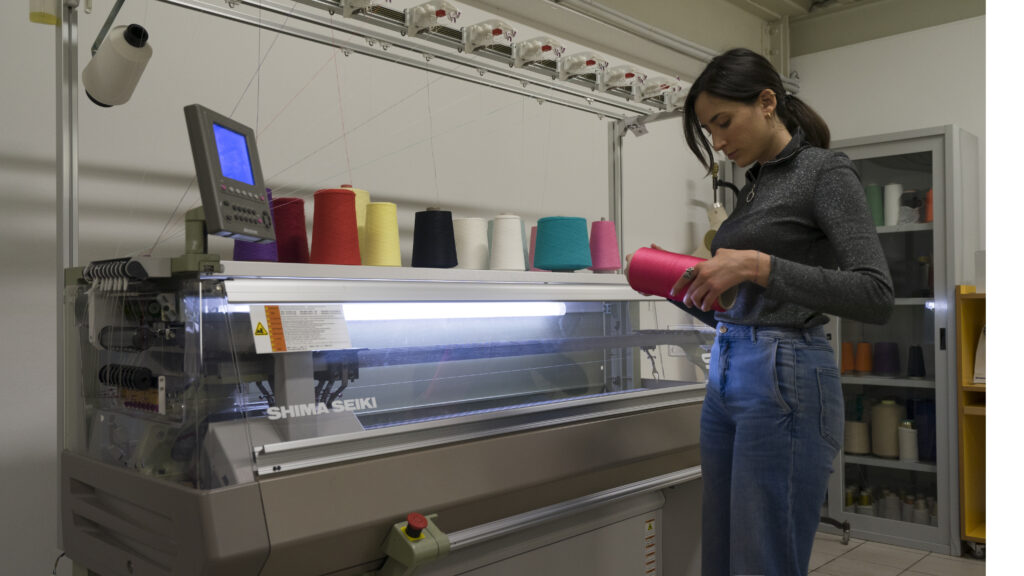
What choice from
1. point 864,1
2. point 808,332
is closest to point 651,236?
point 864,1

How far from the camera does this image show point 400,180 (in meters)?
2.82

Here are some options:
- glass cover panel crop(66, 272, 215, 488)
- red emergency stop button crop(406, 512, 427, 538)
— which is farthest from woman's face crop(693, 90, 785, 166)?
glass cover panel crop(66, 272, 215, 488)

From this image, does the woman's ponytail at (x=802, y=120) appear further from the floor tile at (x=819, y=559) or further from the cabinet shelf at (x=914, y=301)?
the cabinet shelf at (x=914, y=301)

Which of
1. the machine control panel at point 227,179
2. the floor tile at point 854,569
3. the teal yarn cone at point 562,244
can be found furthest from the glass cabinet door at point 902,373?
the machine control panel at point 227,179

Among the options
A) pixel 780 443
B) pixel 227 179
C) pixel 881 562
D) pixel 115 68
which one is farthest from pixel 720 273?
pixel 881 562

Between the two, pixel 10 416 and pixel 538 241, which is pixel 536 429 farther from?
pixel 10 416

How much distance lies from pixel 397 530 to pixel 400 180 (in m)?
1.64

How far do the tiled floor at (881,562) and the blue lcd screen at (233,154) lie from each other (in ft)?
9.88

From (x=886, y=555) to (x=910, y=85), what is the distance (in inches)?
105

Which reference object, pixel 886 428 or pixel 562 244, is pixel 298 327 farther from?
pixel 886 428

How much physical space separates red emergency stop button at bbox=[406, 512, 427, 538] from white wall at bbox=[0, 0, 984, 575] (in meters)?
1.13

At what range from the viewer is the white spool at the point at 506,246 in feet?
7.42

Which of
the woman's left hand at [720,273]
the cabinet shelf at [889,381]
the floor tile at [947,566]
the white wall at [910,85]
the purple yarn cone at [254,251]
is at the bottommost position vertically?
the floor tile at [947,566]

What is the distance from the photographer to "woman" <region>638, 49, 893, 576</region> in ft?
4.24
